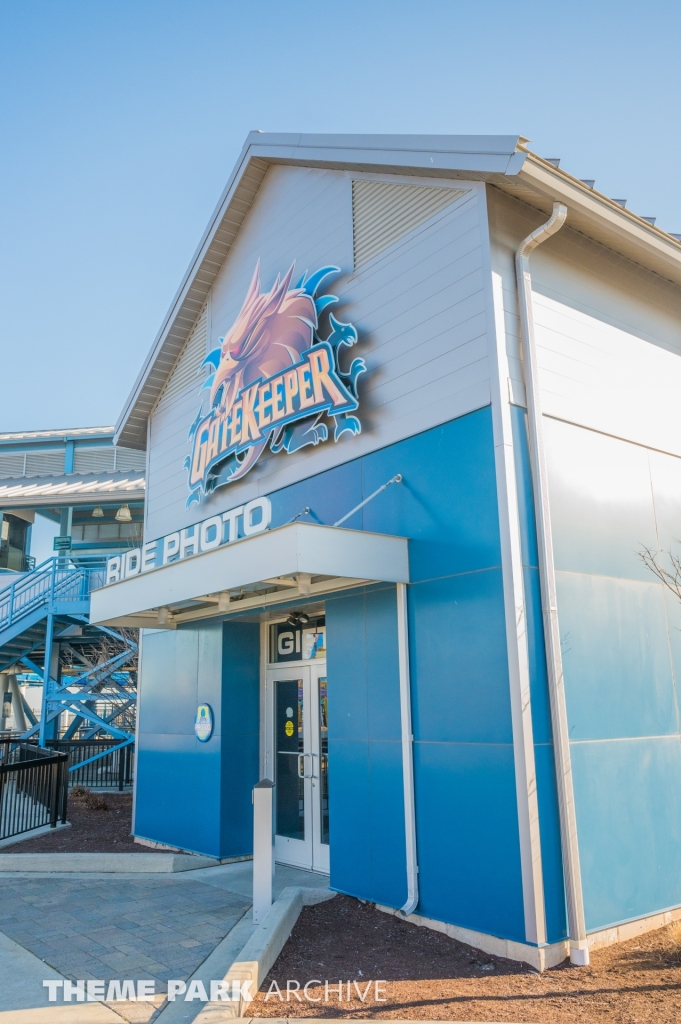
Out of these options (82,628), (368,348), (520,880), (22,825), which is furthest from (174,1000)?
(82,628)

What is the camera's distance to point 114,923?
8102 millimetres

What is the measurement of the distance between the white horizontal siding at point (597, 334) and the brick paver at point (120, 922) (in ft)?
20.0

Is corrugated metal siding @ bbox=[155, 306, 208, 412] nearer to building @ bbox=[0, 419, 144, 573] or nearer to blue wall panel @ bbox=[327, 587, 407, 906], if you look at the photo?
blue wall panel @ bbox=[327, 587, 407, 906]

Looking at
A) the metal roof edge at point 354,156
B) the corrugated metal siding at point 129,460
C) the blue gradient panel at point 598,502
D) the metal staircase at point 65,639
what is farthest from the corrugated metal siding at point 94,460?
the blue gradient panel at point 598,502

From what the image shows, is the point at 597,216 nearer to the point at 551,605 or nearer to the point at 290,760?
the point at 551,605

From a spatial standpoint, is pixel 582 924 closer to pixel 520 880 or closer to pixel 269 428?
pixel 520 880

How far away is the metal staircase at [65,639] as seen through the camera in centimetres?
1909

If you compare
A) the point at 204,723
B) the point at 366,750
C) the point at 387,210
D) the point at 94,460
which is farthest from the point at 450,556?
the point at 94,460

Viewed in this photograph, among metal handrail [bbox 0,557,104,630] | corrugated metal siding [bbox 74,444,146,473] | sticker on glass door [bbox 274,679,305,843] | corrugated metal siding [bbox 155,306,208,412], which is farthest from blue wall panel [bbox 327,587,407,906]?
corrugated metal siding [bbox 74,444,146,473]

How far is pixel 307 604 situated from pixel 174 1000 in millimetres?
4959

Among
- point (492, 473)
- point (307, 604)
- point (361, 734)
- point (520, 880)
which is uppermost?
point (492, 473)

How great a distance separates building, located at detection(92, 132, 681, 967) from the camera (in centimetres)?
729

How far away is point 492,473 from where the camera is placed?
770cm

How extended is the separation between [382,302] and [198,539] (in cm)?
370
